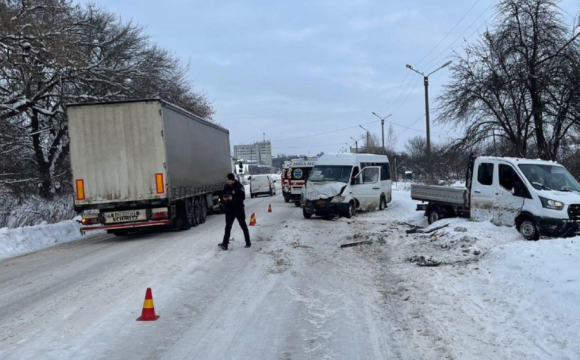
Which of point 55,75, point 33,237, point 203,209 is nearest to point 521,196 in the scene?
point 203,209

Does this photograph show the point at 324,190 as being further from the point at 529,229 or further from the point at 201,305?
the point at 201,305

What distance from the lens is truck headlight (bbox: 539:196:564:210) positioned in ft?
33.3

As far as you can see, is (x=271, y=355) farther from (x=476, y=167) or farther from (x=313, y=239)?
(x=476, y=167)

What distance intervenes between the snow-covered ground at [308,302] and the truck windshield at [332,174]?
24.0 feet

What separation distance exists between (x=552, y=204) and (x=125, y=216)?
10775 mm

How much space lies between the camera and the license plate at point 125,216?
13.5 meters

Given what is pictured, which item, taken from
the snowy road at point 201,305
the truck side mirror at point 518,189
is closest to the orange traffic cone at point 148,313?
the snowy road at point 201,305

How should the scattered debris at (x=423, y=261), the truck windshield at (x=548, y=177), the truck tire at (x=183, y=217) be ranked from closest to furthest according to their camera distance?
the scattered debris at (x=423, y=261)
the truck windshield at (x=548, y=177)
the truck tire at (x=183, y=217)

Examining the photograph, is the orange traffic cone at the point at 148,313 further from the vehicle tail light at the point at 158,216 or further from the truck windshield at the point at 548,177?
the truck windshield at the point at 548,177

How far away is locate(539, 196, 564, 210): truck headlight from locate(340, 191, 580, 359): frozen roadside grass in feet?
3.08

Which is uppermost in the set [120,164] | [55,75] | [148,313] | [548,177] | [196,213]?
[55,75]

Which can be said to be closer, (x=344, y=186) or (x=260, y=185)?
(x=344, y=186)

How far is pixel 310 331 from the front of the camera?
530cm

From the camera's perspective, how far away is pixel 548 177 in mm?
11305
